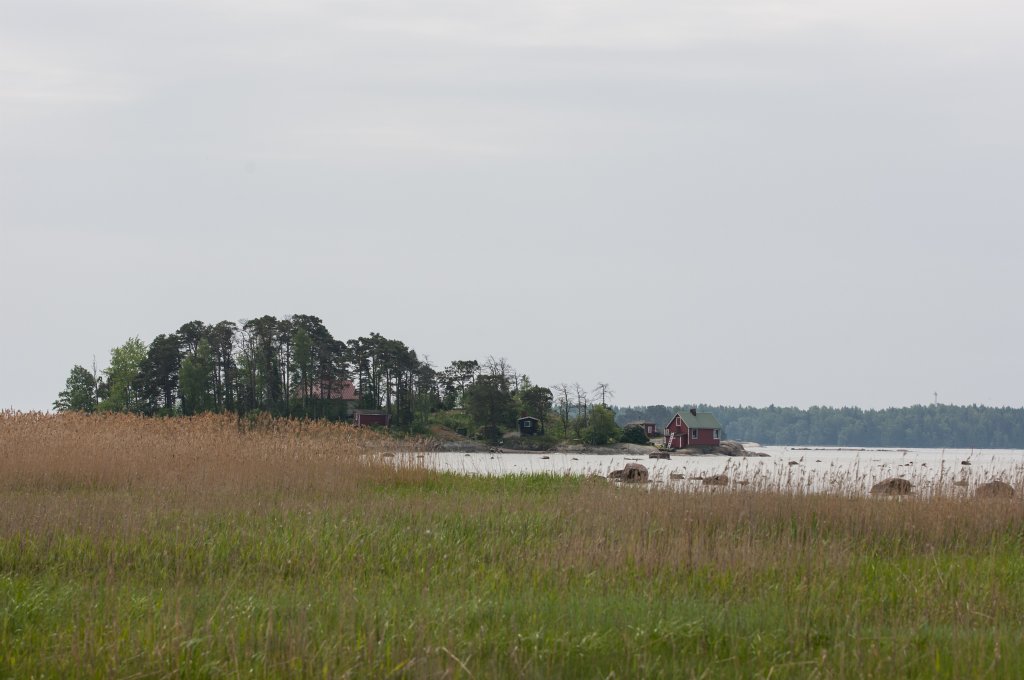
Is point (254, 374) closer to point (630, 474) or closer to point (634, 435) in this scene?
point (634, 435)

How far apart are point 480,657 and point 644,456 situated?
287 ft

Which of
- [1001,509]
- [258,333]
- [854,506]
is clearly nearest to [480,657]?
[854,506]

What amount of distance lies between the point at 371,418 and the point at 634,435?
31.8 meters

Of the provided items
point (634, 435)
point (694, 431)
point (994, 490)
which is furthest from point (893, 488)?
point (634, 435)

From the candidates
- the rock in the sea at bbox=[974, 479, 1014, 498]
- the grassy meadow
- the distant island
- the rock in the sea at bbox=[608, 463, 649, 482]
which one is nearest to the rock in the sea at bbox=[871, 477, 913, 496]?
the rock in the sea at bbox=[974, 479, 1014, 498]

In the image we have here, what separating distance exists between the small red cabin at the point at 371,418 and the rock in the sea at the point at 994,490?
7238 centimetres

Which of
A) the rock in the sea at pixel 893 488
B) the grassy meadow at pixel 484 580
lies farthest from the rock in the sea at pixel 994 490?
the rock in the sea at pixel 893 488

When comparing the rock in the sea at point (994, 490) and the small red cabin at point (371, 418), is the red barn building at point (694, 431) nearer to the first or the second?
the small red cabin at point (371, 418)

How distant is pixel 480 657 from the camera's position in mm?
6316

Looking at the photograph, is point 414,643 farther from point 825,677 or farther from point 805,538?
point 805,538

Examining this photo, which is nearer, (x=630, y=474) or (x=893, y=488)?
(x=893, y=488)

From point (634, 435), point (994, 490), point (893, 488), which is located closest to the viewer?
point (994, 490)

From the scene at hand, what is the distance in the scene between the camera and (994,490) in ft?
50.6

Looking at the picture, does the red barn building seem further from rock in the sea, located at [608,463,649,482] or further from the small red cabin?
rock in the sea, located at [608,463,649,482]
